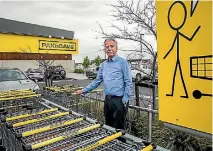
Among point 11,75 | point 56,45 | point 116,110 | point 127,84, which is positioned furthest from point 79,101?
point 56,45

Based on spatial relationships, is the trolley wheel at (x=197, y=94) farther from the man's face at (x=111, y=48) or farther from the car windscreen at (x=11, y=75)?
the car windscreen at (x=11, y=75)

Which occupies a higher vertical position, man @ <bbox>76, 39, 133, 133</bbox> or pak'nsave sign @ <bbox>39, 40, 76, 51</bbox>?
pak'nsave sign @ <bbox>39, 40, 76, 51</bbox>

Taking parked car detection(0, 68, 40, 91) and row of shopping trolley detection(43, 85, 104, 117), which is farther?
parked car detection(0, 68, 40, 91)

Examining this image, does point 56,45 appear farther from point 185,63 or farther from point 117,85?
point 185,63

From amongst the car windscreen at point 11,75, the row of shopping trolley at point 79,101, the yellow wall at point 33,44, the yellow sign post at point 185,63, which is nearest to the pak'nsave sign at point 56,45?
the yellow wall at point 33,44

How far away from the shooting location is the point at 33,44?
35.7 feet

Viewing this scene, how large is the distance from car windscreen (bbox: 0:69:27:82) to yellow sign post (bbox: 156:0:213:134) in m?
8.03

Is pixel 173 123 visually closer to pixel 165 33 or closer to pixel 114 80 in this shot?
pixel 165 33

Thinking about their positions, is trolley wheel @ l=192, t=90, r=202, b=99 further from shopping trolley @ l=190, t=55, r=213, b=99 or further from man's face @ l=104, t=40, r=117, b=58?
man's face @ l=104, t=40, r=117, b=58

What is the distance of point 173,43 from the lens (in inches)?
39.7

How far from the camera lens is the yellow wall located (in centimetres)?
990

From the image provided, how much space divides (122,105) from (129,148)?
1329mm

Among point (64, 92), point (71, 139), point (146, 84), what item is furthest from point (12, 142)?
point (146, 84)

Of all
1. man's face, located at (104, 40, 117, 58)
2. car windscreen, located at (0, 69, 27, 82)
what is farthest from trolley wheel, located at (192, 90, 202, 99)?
car windscreen, located at (0, 69, 27, 82)
